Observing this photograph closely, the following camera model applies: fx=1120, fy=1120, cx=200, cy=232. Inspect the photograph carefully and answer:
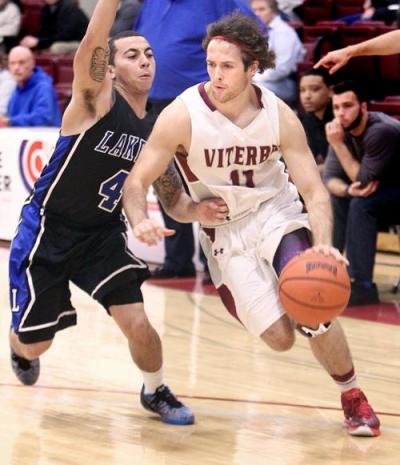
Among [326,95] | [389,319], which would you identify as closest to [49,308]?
[389,319]

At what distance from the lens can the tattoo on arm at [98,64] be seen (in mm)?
4973

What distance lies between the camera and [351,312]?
8047 mm

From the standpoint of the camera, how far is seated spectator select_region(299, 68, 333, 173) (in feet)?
30.1

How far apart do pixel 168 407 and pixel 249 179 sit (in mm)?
1155

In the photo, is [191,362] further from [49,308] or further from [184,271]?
[184,271]

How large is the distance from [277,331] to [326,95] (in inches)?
181

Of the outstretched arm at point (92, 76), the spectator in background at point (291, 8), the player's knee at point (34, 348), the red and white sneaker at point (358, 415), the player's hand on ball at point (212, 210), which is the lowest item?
the spectator in background at point (291, 8)

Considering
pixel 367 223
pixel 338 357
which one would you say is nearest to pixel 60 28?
pixel 367 223

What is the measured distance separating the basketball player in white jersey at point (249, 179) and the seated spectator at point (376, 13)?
718 cm

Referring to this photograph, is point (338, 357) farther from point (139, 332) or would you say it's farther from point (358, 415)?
point (139, 332)

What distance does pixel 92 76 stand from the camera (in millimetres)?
5031

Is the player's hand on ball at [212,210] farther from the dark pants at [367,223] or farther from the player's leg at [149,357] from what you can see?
the dark pants at [367,223]

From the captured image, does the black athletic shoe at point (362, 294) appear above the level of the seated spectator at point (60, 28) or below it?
below

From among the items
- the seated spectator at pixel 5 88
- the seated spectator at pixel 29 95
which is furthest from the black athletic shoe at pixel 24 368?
the seated spectator at pixel 5 88
